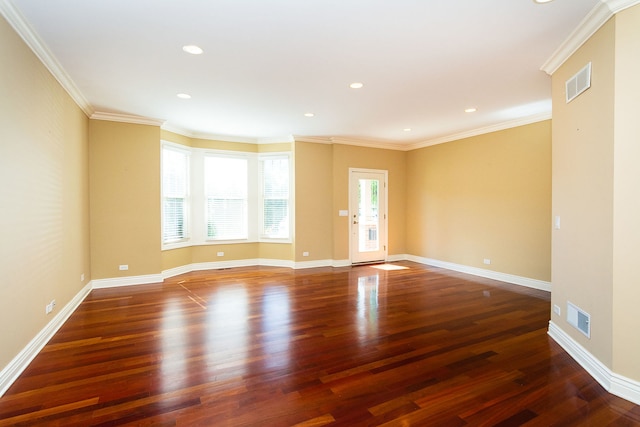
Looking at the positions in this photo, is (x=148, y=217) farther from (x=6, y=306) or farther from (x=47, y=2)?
(x=47, y=2)

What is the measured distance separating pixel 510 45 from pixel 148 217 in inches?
218

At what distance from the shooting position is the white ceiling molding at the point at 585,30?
219 cm

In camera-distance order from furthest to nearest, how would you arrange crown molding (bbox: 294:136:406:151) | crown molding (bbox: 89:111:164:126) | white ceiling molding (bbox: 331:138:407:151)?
white ceiling molding (bbox: 331:138:407:151) → crown molding (bbox: 294:136:406:151) → crown molding (bbox: 89:111:164:126)

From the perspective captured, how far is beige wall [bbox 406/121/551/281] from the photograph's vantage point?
4.96m

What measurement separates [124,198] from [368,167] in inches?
192

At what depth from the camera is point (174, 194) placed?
Result: 5.92m

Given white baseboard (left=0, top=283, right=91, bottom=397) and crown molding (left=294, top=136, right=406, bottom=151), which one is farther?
crown molding (left=294, top=136, right=406, bottom=151)

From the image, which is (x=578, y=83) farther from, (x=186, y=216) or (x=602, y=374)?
(x=186, y=216)

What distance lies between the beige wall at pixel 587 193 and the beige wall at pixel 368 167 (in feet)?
13.6

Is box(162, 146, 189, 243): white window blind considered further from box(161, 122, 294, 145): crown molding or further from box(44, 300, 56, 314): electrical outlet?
box(44, 300, 56, 314): electrical outlet

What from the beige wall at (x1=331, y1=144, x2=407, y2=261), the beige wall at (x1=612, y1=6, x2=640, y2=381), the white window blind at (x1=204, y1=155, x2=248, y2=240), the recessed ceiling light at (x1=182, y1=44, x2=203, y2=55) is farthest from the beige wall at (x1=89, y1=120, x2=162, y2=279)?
the beige wall at (x1=612, y1=6, x2=640, y2=381)

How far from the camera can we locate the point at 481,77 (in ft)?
11.6

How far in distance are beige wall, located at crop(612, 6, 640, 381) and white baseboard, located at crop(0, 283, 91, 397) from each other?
441 centimetres

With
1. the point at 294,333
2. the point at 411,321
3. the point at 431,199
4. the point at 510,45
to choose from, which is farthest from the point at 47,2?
the point at 431,199
